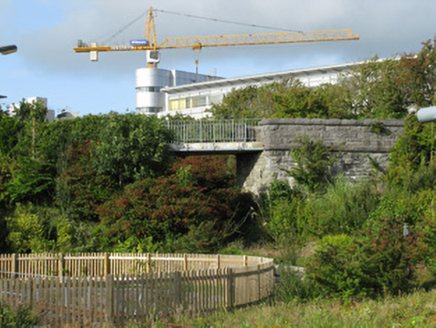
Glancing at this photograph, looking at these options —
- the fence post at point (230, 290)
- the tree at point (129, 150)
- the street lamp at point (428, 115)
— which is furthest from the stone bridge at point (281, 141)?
the street lamp at point (428, 115)

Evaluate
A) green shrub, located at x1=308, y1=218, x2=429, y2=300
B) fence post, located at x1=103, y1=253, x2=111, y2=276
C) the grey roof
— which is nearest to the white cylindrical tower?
the grey roof

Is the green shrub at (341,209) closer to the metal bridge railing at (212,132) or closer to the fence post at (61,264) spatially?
the metal bridge railing at (212,132)

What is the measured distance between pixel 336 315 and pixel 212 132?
13.6 metres

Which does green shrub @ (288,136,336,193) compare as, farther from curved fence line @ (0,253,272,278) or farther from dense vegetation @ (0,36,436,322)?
curved fence line @ (0,253,272,278)

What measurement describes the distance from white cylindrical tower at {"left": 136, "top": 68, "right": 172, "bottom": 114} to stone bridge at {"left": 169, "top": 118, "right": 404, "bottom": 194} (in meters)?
82.0

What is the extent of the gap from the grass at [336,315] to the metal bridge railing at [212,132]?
11531 millimetres

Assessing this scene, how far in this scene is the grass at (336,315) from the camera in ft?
34.3

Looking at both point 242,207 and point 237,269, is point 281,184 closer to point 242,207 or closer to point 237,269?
point 242,207

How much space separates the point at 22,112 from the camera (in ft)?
103

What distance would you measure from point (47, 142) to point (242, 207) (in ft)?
24.5

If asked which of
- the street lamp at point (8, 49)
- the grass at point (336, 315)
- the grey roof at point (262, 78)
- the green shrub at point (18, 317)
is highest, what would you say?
the grey roof at point (262, 78)

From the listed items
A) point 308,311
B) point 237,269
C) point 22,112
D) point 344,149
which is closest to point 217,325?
point 308,311

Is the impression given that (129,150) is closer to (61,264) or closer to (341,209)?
(61,264)

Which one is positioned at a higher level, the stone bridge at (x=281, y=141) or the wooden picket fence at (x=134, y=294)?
the stone bridge at (x=281, y=141)
